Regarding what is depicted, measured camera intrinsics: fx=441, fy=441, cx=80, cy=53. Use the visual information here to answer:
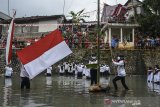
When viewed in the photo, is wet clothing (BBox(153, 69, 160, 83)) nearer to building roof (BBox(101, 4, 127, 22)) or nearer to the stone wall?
the stone wall

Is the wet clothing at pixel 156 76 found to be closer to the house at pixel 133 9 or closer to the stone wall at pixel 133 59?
the stone wall at pixel 133 59

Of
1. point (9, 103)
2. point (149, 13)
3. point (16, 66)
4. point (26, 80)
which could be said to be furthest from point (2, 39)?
point (9, 103)

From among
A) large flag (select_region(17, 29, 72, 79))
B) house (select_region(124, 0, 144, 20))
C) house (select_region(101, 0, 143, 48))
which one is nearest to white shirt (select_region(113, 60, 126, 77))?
large flag (select_region(17, 29, 72, 79))

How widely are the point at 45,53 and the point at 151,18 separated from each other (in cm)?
3034

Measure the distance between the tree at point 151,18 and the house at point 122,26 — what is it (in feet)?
9.51

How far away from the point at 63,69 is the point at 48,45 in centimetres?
2565

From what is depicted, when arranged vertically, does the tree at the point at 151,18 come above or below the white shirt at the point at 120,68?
above

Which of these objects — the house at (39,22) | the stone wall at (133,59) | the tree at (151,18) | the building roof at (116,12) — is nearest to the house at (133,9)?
the building roof at (116,12)

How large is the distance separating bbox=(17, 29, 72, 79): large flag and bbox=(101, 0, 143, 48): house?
103 feet

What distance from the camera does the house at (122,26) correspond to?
52.1m

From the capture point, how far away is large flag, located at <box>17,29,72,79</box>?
1817 centimetres

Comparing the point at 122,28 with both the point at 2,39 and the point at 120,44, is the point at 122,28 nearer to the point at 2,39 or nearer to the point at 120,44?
the point at 120,44

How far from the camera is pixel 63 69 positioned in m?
43.9

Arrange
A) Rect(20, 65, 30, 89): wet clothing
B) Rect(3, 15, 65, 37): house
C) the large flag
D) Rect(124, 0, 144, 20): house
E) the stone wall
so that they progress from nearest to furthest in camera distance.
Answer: the large flag < Rect(20, 65, 30, 89): wet clothing < the stone wall < Rect(124, 0, 144, 20): house < Rect(3, 15, 65, 37): house
